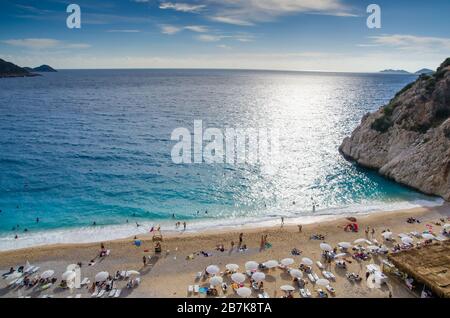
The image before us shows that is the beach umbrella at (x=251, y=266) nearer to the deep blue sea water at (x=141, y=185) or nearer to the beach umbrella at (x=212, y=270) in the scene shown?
the beach umbrella at (x=212, y=270)

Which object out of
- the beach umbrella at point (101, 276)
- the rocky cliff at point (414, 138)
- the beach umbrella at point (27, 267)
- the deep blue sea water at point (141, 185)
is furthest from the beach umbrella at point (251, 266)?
the rocky cliff at point (414, 138)

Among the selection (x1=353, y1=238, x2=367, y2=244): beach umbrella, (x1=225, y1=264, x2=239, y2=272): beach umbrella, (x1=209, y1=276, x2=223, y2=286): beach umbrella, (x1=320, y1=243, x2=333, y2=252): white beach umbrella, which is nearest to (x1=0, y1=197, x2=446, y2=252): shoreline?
(x1=353, y1=238, x2=367, y2=244): beach umbrella

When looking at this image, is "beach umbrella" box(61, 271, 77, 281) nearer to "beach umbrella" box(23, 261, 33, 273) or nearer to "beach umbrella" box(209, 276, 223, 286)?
"beach umbrella" box(23, 261, 33, 273)

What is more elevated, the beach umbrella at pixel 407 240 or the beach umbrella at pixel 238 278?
the beach umbrella at pixel 407 240

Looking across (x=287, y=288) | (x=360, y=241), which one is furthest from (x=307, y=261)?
(x=360, y=241)

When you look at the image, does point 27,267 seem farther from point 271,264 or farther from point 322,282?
point 322,282
